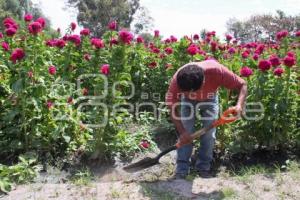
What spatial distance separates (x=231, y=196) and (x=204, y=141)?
92 cm

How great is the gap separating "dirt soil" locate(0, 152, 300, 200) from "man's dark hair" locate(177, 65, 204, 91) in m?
1.03

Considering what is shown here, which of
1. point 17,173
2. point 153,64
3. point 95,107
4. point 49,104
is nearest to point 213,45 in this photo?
point 153,64

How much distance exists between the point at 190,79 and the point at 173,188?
1.14 m

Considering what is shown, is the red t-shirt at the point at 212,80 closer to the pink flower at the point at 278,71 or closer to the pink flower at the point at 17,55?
the pink flower at the point at 278,71

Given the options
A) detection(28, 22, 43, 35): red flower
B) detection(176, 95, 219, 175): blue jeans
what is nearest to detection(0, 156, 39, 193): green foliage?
detection(28, 22, 43, 35): red flower

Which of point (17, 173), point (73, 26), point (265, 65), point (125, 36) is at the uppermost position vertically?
point (73, 26)

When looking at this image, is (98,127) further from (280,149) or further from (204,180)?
(280,149)

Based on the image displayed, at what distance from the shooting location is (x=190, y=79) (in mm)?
4027

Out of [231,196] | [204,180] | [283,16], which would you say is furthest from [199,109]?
[283,16]

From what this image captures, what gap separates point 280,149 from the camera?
5500 mm

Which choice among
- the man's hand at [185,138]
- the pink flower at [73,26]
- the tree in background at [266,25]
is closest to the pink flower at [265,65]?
the man's hand at [185,138]

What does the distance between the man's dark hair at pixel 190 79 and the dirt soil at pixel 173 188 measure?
103 centimetres

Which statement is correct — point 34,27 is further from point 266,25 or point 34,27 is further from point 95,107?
point 266,25

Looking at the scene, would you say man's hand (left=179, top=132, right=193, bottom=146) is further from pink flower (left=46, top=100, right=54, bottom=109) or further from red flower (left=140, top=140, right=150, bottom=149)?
pink flower (left=46, top=100, right=54, bottom=109)
